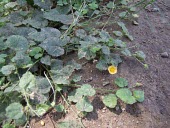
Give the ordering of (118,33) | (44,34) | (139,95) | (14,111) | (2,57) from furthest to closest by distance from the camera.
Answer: (118,33) < (44,34) < (2,57) < (139,95) < (14,111)

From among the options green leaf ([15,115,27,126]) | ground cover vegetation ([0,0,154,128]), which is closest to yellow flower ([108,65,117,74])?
ground cover vegetation ([0,0,154,128])

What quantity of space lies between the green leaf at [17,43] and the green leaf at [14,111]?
33cm

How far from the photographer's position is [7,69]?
3.80 feet

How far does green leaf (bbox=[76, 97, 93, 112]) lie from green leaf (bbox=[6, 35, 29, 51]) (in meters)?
0.41

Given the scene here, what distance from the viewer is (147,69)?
1.32m

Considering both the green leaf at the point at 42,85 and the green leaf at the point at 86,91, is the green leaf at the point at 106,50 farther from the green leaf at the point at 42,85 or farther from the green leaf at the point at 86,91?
the green leaf at the point at 42,85

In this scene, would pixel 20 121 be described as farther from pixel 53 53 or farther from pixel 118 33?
pixel 118 33

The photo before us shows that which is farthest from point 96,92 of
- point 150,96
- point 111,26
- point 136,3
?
point 136,3

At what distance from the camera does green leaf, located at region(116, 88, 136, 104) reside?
1087 millimetres

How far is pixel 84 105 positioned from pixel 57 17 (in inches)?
25.3

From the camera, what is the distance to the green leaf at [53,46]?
4.15ft

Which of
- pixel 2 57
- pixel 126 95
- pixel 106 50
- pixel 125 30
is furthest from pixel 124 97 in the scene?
pixel 2 57

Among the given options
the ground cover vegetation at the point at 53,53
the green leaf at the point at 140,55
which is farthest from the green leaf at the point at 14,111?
the green leaf at the point at 140,55

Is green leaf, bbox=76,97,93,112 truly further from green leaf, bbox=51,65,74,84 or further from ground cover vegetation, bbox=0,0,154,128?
green leaf, bbox=51,65,74,84
